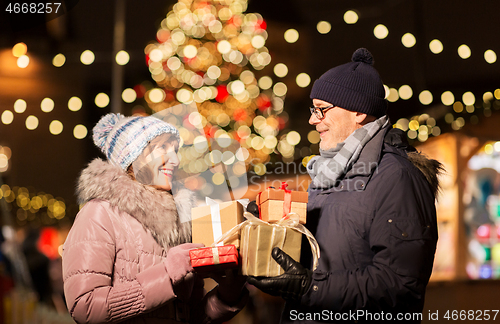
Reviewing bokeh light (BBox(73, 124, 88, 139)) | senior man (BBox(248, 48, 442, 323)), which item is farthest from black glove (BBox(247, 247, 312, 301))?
bokeh light (BBox(73, 124, 88, 139))

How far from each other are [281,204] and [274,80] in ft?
13.5

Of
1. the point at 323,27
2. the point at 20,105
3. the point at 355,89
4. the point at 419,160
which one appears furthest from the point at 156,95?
the point at 419,160

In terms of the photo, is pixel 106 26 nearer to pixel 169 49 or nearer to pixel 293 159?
pixel 169 49

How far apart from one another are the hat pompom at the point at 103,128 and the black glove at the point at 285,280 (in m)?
1.18

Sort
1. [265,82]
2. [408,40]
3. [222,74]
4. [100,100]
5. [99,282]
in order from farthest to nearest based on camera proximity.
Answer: [265,82] < [222,74] < [100,100] < [408,40] < [99,282]

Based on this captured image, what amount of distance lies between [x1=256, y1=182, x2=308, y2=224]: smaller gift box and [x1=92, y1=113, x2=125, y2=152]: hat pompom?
105 cm

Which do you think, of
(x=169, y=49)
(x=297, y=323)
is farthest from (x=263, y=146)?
(x=297, y=323)

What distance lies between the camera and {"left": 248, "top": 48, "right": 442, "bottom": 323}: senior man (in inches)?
71.3

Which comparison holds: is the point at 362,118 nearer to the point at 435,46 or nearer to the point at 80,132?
the point at 435,46

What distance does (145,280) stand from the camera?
2051 mm

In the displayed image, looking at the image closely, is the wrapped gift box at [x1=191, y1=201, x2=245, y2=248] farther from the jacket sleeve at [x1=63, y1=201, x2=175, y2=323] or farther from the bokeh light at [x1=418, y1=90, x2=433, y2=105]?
the bokeh light at [x1=418, y1=90, x2=433, y2=105]

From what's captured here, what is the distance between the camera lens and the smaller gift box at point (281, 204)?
1.79 metres

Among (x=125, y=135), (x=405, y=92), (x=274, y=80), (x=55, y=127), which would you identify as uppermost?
(x=274, y=80)

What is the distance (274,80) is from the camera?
571 centimetres
